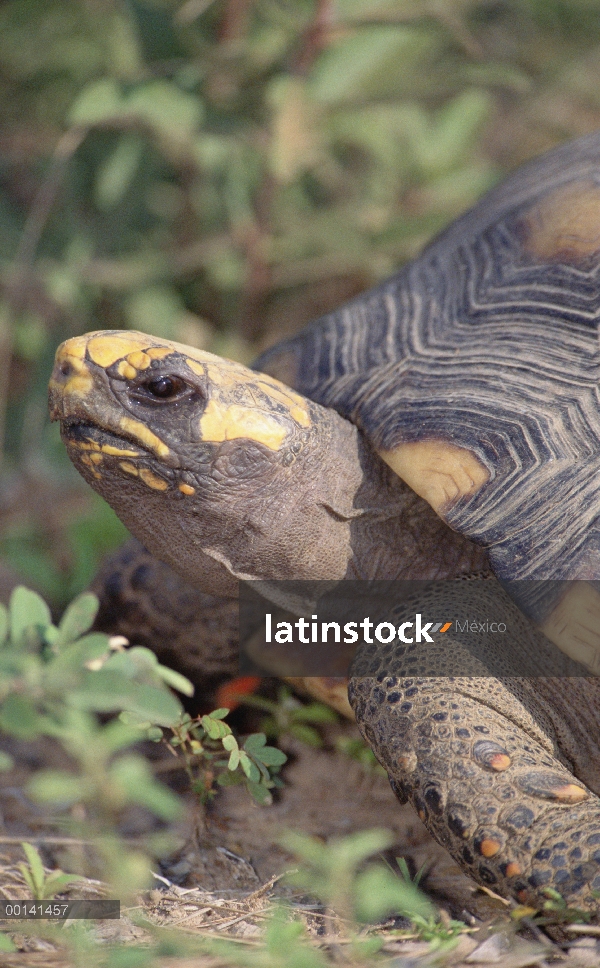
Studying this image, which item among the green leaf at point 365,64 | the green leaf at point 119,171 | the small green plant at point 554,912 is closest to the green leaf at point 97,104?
the green leaf at point 119,171

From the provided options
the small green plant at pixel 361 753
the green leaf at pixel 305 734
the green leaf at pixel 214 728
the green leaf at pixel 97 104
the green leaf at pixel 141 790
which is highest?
the green leaf at pixel 97 104

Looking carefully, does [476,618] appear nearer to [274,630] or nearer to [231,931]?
[274,630]

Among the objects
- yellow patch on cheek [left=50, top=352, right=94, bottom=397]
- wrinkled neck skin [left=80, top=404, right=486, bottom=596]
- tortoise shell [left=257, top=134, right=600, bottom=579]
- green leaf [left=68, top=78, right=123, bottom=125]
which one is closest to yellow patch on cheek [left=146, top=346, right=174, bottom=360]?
yellow patch on cheek [left=50, top=352, right=94, bottom=397]

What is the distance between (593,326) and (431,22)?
241cm

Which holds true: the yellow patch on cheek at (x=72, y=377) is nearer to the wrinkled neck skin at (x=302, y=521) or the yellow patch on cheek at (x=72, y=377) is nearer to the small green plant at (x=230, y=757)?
the wrinkled neck skin at (x=302, y=521)

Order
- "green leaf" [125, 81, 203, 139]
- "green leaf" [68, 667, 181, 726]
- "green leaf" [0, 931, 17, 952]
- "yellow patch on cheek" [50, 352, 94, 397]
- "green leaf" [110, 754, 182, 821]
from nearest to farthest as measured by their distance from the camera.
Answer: "green leaf" [110, 754, 182, 821], "green leaf" [68, 667, 181, 726], "green leaf" [0, 931, 17, 952], "yellow patch on cheek" [50, 352, 94, 397], "green leaf" [125, 81, 203, 139]

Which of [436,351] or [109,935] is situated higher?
[436,351]

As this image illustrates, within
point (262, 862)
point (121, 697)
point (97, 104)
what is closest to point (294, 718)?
point (262, 862)

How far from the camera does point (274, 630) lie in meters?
2.81

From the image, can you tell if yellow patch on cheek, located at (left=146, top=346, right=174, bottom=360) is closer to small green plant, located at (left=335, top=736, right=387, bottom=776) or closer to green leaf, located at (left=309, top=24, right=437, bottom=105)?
small green plant, located at (left=335, top=736, right=387, bottom=776)

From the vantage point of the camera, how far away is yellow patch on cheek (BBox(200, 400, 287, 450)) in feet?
7.81

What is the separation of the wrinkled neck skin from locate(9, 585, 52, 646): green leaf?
602 millimetres

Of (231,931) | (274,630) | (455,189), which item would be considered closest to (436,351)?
(274,630)

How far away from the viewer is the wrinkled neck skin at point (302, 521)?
2461 millimetres
